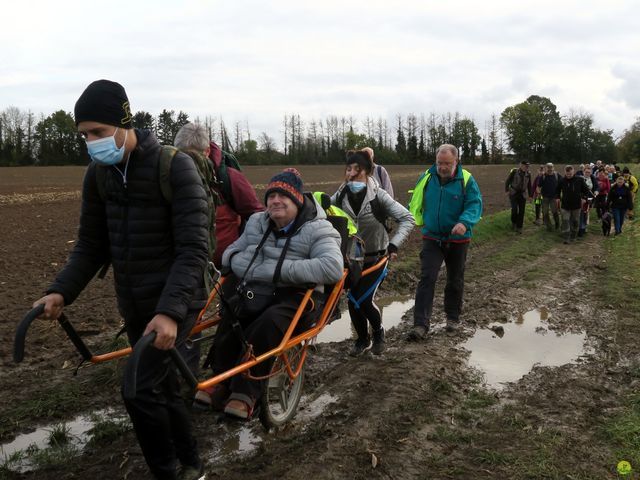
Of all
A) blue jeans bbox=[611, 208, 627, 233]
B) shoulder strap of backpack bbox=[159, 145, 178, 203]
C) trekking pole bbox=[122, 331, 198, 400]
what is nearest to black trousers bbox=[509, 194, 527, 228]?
blue jeans bbox=[611, 208, 627, 233]

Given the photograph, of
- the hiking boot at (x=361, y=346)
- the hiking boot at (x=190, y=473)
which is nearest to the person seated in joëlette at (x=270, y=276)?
the hiking boot at (x=190, y=473)

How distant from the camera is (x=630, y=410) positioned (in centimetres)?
462

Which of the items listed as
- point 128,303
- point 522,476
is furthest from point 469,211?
point 128,303

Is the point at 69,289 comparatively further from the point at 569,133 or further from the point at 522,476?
the point at 569,133

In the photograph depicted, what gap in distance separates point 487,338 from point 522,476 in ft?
10.4

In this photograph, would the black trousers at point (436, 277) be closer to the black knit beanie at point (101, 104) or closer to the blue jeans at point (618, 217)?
the black knit beanie at point (101, 104)

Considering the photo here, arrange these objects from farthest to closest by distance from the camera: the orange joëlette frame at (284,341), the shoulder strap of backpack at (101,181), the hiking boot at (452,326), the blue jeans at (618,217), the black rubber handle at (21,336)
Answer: the blue jeans at (618,217) < the hiking boot at (452,326) < the orange joëlette frame at (284,341) < the shoulder strap of backpack at (101,181) < the black rubber handle at (21,336)

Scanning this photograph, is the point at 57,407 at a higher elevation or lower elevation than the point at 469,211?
lower

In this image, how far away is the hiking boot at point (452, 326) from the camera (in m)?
6.90

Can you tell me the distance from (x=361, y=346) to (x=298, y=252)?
2219 millimetres

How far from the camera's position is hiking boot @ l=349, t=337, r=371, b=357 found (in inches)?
240

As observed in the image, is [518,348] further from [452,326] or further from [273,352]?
[273,352]

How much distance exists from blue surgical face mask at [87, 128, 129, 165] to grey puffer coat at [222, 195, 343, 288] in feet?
5.07

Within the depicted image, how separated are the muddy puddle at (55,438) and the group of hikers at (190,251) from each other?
0.89 metres
